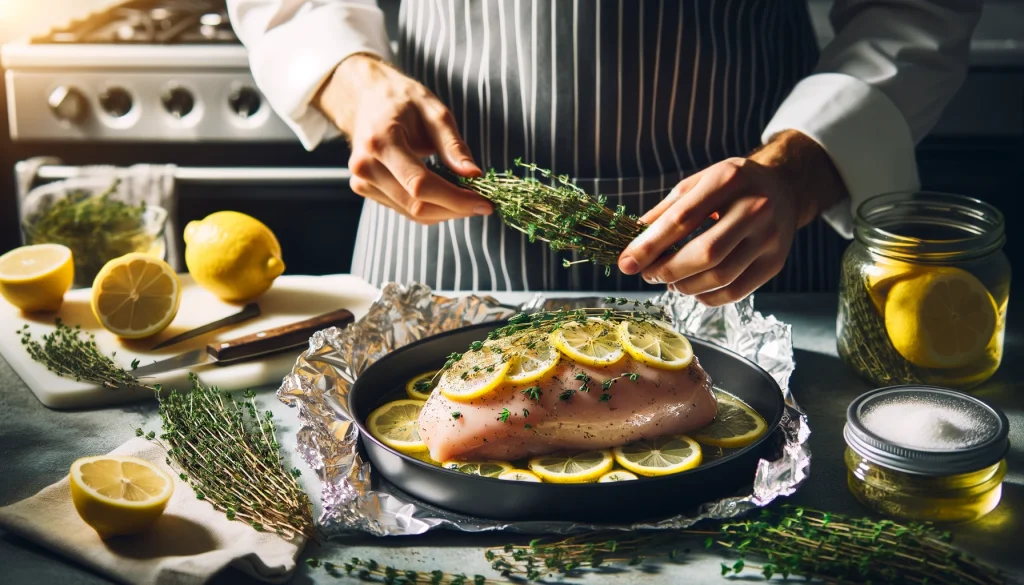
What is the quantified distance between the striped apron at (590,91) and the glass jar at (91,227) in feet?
2.14

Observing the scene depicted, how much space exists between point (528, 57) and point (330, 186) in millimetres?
1277

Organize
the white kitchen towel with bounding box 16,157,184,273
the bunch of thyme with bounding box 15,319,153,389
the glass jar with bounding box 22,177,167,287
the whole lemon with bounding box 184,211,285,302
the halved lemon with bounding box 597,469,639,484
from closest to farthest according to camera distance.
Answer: the halved lemon with bounding box 597,469,639,484 < the bunch of thyme with bounding box 15,319,153,389 < the whole lemon with bounding box 184,211,285,302 < the glass jar with bounding box 22,177,167,287 < the white kitchen towel with bounding box 16,157,184,273

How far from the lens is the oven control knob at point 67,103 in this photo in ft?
10.8

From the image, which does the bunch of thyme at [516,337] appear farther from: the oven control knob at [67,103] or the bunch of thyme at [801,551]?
the oven control knob at [67,103]

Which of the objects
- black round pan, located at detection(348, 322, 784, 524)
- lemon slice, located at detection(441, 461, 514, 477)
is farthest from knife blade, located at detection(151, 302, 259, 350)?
lemon slice, located at detection(441, 461, 514, 477)

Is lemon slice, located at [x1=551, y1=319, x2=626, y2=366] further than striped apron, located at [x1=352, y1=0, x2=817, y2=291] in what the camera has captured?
No

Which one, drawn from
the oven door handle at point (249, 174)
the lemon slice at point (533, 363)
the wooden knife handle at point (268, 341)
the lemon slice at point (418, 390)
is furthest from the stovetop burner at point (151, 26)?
the lemon slice at point (533, 363)

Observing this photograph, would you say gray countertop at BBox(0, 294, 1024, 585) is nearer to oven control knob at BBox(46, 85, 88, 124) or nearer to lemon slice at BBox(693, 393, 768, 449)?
lemon slice at BBox(693, 393, 768, 449)

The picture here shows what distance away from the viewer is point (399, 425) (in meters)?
1.74

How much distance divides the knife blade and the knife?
7 centimetres

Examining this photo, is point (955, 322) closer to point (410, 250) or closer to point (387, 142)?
point (387, 142)

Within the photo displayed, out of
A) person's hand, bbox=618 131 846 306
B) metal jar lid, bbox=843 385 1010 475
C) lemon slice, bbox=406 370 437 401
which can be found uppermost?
person's hand, bbox=618 131 846 306

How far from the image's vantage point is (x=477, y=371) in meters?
1.67

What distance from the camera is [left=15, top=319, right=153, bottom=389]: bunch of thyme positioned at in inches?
70.8
